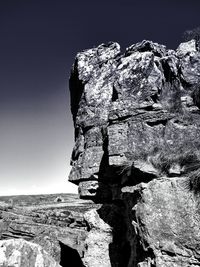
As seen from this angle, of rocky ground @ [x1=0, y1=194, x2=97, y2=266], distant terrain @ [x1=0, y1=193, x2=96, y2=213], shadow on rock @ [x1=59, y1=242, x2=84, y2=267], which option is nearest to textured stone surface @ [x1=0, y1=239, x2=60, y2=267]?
rocky ground @ [x1=0, y1=194, x2=97, y2=266]

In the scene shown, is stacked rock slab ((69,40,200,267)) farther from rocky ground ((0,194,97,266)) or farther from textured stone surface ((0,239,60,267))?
textured stone surface ((0,239,60,267))

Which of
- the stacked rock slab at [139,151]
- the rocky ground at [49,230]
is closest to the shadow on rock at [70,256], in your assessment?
the rocky ground at [49,230]

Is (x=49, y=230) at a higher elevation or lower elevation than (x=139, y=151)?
lower

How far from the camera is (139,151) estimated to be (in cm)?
1075

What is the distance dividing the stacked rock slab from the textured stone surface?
183cm

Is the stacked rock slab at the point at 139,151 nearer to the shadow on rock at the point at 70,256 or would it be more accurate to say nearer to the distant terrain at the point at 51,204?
the shadow on rock at the point at 70,256

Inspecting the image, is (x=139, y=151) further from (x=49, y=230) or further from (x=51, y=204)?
(x=51, y=204)

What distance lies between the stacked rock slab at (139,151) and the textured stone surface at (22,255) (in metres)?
1.83

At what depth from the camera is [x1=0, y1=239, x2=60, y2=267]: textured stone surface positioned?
863 cm

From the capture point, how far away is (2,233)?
1246cm

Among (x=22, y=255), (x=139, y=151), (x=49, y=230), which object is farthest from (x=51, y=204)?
(x=22, y=255)

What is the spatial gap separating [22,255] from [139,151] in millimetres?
5260

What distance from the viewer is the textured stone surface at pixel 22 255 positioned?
8.63m

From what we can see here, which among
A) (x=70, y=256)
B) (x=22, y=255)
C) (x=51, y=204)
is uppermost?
(x=51, y=204)
